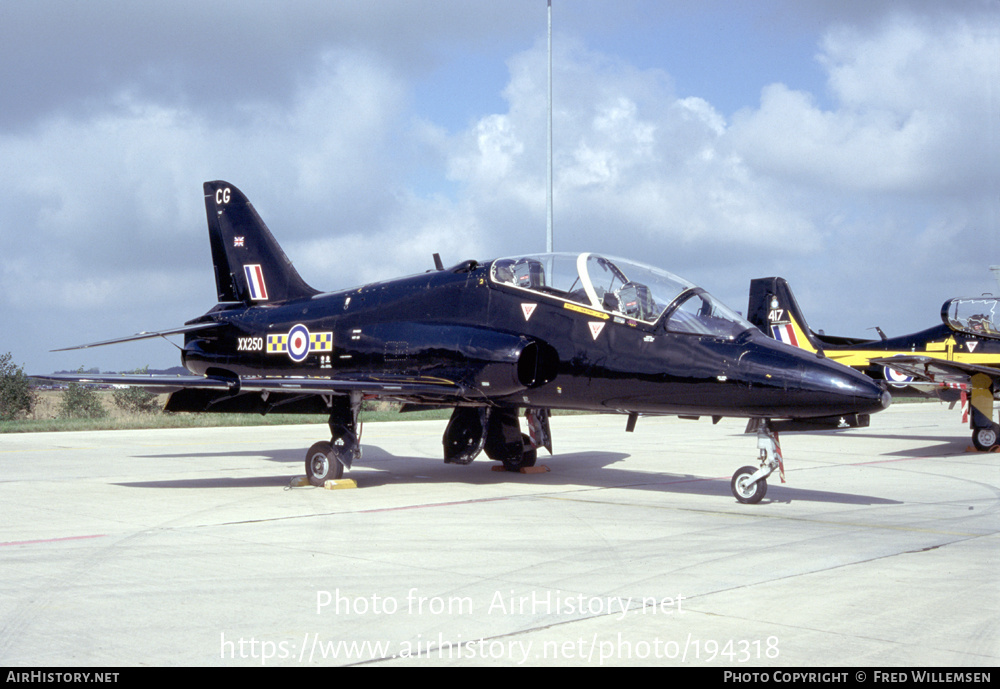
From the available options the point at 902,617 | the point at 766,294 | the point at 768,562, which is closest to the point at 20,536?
the point at 768,562

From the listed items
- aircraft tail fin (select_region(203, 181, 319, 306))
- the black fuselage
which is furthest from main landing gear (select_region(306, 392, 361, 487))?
aircraft tail fin (select_region(203, 181, 319, 306))

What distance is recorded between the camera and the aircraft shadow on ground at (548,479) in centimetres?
1088

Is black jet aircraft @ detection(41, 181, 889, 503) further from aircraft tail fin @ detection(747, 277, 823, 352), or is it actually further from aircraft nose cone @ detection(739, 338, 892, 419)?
aircraft tail fin @ detection(747, 277, 823, 352)

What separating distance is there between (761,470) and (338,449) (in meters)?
5.23

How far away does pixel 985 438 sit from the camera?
17.8 metres

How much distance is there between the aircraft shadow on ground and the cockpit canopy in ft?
7.15

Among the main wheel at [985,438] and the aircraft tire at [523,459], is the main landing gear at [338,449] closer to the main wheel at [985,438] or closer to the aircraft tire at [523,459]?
the aircraft tire at [523,459]

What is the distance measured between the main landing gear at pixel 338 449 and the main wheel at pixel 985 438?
513 inches

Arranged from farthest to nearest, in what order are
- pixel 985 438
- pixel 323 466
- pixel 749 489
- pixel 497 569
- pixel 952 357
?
pixel 952 357
pixel 985 438
pixel 323 466
pixel 749 489
pixel 497 569

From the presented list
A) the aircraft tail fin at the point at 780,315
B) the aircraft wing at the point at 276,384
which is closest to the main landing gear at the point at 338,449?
the aircraft wing at the point at 276,384

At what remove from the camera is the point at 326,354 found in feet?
41.6

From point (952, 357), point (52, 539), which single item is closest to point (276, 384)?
point (52, 539)

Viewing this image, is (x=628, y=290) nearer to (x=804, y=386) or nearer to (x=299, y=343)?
(x=804, y=386)
